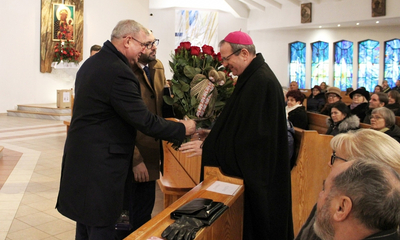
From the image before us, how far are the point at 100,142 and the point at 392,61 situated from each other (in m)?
17.6

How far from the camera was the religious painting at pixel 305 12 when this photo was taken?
17.0 m

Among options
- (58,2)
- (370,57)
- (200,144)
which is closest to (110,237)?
(200,144)

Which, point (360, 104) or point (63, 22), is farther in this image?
point (63, 22)

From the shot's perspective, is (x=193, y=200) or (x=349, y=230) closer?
(x=349, y=230)

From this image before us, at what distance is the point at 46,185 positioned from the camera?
5219 millimetres

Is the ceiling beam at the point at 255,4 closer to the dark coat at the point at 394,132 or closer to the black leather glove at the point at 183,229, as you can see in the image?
the dark coat at the point at 394,132

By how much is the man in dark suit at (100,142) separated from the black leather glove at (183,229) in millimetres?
647

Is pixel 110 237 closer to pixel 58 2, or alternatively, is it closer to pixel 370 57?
pixel 58 2

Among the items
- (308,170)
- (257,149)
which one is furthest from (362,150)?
(308,170)

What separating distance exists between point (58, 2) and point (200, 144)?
12.5 metres

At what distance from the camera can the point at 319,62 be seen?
19719 mm

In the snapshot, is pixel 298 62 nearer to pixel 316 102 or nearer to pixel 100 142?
pixel 316 102

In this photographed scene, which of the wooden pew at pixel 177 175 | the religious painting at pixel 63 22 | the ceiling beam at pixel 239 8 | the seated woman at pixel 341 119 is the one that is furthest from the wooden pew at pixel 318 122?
the ceiling beam at pixel 239 8

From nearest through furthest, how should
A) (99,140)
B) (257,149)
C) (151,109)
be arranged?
1. (99,140)
2. (257,149)
3. (151,109)
